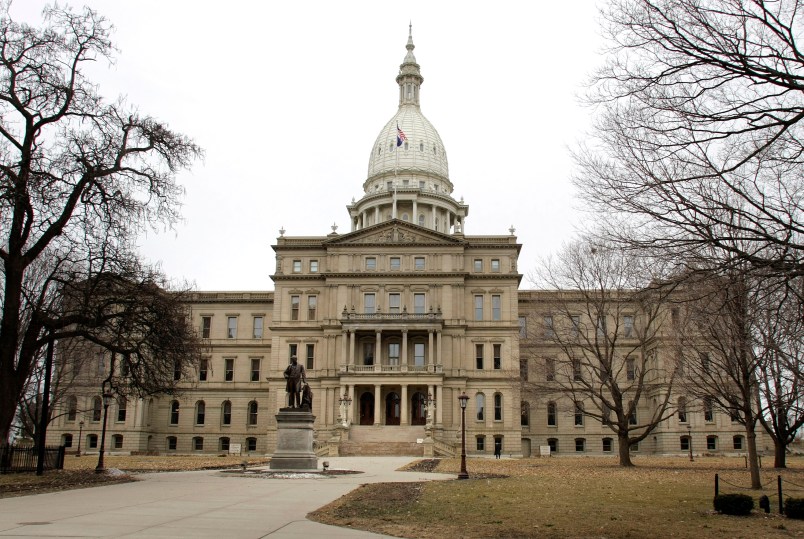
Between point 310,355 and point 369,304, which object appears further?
point 310,355

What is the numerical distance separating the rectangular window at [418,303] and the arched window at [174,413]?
2857cm

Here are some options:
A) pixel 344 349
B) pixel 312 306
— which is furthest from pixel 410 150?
pixel 344 349

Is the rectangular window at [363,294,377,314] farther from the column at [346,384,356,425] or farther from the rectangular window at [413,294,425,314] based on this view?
the column at [346,384,356,425]

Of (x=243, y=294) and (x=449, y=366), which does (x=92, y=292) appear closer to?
(x=449, y=366)

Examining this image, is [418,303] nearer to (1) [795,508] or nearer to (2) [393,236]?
(2) [393,236]

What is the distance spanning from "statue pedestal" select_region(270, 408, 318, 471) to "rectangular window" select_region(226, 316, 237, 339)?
2063 inches

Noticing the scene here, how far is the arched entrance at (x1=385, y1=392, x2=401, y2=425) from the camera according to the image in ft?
240

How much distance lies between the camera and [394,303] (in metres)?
72.6

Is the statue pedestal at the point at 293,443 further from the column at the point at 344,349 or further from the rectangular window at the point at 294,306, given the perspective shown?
the rectangular window at the point at 294,306

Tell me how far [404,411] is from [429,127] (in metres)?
47.4

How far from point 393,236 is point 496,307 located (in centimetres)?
1191

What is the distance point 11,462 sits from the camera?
2911 centimetres

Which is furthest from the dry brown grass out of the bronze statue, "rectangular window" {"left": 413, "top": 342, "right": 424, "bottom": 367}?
"rectangular window" {"left": 413, "top": 342, "right": 424, "bottom": 367}

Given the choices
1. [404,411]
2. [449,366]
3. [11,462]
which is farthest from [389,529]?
[449,366]
